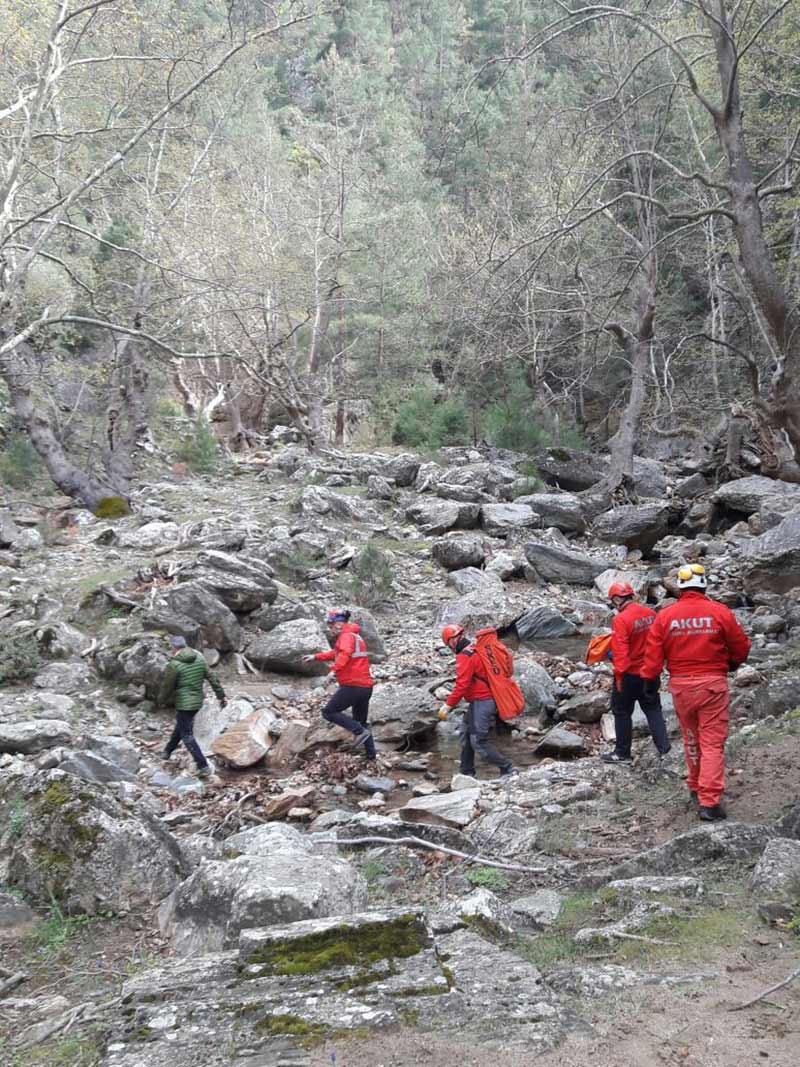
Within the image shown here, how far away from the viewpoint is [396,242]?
28875mm

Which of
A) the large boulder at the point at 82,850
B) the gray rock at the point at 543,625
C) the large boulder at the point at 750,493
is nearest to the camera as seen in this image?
the large boulder at the point at 82,850

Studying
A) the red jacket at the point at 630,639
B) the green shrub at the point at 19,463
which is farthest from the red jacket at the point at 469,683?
the green shrub at the point at 19,463

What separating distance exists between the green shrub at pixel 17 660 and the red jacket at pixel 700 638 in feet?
24.5

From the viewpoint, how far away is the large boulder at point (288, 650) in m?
10.7

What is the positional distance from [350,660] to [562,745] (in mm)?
2298

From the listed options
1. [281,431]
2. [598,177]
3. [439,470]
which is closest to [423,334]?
[281,431]

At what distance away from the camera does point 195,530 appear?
1505cm

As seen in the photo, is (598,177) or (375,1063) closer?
(375,1063)

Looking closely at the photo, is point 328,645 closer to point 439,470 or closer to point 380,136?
point 439,470

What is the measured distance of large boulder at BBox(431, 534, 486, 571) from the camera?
50.0 ft

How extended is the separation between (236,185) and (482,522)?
55.8ft

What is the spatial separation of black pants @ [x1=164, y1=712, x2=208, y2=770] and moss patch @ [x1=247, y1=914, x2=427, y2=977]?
16.3ft

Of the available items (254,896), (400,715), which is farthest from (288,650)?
(254,896)

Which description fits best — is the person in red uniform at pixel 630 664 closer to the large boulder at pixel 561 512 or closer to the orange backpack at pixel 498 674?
the orange backpack at pixel 498 674
